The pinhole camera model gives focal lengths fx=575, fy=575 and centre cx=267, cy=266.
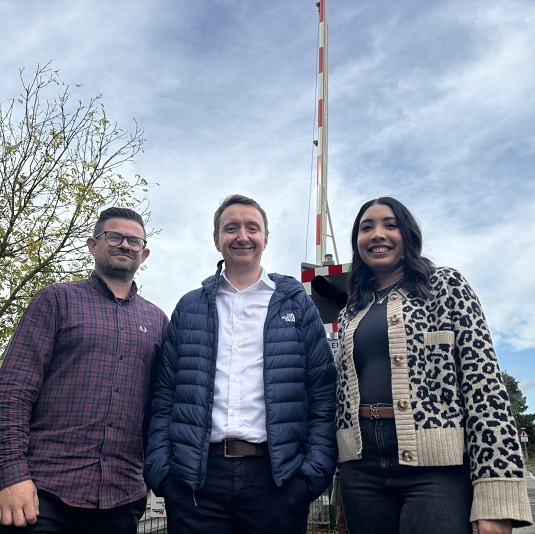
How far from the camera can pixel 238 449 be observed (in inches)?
101

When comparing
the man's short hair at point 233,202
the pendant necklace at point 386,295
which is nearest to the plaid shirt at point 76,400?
the man's short hair at point 233,202

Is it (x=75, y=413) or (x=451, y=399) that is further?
(x=75, y=413)

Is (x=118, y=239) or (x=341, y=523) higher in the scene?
(x=118, y=239)

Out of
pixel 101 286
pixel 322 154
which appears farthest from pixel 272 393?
pixel 322 154

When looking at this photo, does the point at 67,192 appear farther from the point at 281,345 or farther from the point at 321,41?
the point at 281,345

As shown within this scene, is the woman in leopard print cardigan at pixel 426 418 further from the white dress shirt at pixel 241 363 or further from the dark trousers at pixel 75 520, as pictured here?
the dark trousers at pixel 75 520

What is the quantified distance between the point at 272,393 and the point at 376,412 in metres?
0.49

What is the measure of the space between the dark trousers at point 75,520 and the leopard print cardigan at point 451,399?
1.12m

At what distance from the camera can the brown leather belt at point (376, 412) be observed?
2404 mm

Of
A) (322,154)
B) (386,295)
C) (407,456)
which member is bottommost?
(407,456)

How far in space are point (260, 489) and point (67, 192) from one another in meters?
11.3

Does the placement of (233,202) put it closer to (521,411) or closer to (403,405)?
(403,405)

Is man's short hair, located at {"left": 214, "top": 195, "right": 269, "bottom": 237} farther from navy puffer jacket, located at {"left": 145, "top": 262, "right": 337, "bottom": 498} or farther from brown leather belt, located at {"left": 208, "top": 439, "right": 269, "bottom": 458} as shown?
brown leather belt, located at {"left": 208, "top": 439, "right": 269, "bottom": 458}

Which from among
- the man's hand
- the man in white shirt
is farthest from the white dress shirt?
the man's hand
